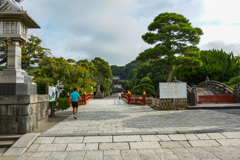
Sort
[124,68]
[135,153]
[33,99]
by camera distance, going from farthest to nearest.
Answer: [124,68] → [33,99] → [135,153]

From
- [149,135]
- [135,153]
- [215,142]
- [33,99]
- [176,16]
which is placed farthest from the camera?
[176,16]

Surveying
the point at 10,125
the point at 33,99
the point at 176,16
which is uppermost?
the point at 176,16

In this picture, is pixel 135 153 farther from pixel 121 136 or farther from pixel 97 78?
pixel 97 78

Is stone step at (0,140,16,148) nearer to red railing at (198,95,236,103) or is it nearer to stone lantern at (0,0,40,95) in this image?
stone lantern at (0,0,40,95)

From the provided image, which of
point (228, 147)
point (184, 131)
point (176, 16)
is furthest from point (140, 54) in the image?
point (228, 147)

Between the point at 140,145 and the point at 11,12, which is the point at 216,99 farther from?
the point at 11,12

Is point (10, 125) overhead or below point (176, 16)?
below

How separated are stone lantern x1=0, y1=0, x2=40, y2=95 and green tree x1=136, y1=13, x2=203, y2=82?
8694 millimetres

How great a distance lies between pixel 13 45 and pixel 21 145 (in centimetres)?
355

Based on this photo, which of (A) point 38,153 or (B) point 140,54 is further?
(B) point 140,54

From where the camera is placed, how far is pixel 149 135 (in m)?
5.07

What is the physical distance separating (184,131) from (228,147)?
48.1 inches

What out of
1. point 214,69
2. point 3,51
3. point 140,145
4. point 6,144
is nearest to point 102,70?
point 214,69

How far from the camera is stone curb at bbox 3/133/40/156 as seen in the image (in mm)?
4207
